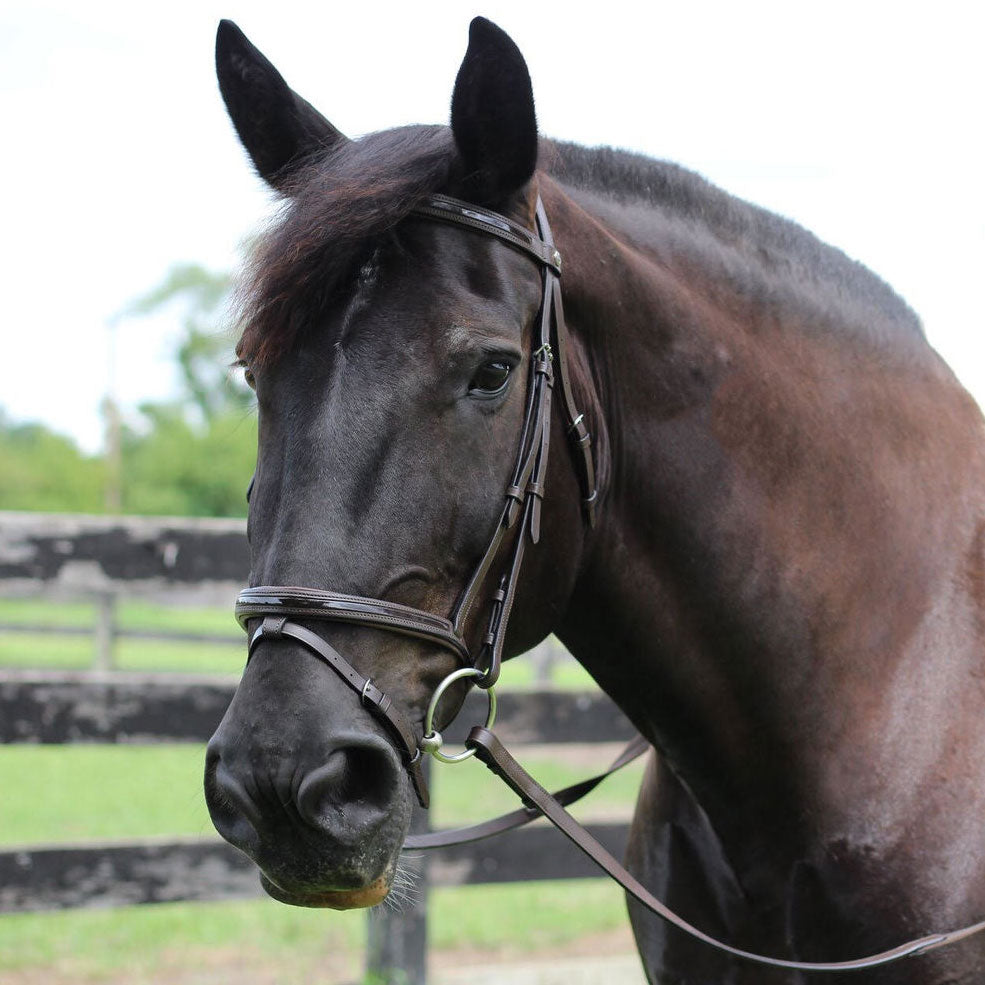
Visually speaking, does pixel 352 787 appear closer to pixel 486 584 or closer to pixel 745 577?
pixel 486 584

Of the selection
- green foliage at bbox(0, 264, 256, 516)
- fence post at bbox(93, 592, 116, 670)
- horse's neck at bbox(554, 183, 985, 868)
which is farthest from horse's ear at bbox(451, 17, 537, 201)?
Result: green foliage at bbox(0, 264, 256, 516)

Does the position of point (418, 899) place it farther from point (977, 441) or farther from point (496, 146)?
point (496, 146)

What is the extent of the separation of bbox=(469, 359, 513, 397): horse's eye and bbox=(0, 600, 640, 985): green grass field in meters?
1.36

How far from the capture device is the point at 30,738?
4.08m

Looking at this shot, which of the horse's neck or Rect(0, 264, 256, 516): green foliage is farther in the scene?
Rect(0, 264, 256, 516): green foliage

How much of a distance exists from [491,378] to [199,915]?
5.06 meters

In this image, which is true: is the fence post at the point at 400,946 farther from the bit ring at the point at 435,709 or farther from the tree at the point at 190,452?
the tree at the point at 190,452

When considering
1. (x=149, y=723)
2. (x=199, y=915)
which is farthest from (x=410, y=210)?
(x=199, y=915)

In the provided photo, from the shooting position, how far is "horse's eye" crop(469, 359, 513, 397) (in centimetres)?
185

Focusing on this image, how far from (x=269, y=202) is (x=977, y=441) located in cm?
163

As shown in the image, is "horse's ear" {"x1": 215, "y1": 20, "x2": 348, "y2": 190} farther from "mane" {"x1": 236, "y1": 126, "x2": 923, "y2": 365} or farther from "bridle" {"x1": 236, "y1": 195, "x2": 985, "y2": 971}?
"bridle" {"x1": 236, "y1": 195, "x2": 985, "y2": 971}

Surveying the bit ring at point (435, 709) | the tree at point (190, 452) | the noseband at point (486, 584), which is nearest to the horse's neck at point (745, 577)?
the noseband at point (486, 584)

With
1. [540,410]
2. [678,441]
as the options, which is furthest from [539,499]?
[678,441]

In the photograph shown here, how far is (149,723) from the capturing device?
4.24 meters
